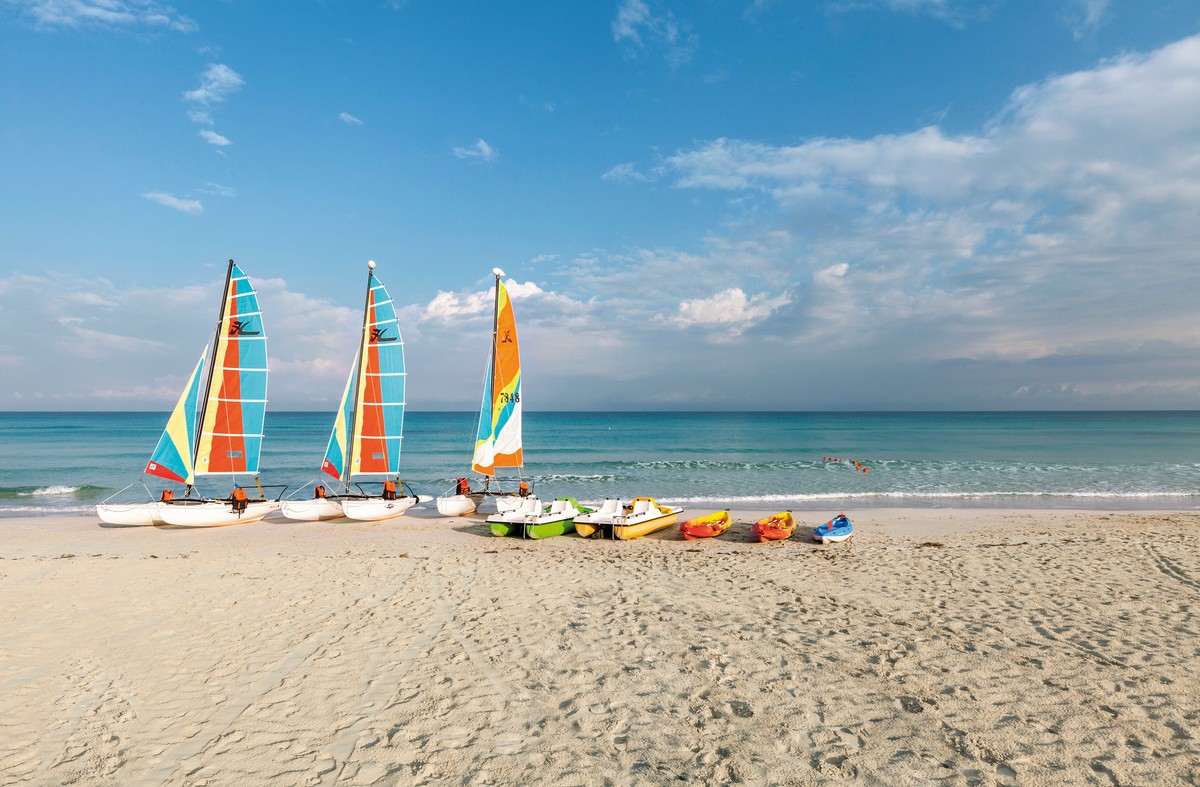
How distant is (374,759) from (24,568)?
12.7 metres

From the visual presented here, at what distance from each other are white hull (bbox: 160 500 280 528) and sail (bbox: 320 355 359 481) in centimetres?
241

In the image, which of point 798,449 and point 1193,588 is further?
point 798,449

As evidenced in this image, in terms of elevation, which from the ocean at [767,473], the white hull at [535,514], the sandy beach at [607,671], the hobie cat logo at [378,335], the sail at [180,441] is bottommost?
the ocean at [767,473]

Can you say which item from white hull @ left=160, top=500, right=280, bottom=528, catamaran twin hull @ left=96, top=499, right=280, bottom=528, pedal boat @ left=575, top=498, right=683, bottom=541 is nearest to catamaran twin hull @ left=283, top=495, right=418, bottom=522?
white hull @ left=160, top=500, right=280, bottom=528

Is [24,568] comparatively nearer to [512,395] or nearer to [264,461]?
[512,395]

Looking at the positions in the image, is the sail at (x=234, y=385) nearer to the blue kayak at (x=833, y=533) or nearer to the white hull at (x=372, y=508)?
the white hull at (x=372, y=508)

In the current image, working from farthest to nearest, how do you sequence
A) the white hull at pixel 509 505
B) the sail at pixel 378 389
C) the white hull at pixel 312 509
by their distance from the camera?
the sail at pixel 378 389, the white hull at pixel 312 509, the white hull at pixel 509 505

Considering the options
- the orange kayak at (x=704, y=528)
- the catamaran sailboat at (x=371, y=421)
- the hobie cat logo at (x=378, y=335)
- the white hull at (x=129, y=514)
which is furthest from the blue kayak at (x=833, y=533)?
the white hull at (x=129, y=514)

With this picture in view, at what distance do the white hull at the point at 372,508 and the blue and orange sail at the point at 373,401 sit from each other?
0.90m

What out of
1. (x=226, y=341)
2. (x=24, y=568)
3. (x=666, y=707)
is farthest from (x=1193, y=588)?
(x=226, y=341)

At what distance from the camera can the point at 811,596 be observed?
10.3 m

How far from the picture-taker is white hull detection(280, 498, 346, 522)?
65.3 feet

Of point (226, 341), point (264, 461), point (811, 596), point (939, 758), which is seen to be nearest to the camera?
point (939, 758)

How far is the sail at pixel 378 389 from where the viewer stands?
2042cm
